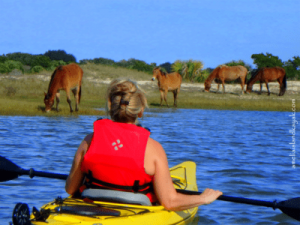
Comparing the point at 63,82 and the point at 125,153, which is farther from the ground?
the point at 63,82

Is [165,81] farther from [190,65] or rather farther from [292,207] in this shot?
[292,207]

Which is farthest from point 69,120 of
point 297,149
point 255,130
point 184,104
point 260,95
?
point 260,95

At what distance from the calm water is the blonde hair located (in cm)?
265

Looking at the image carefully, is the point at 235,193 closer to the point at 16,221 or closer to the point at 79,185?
the point at 79,185

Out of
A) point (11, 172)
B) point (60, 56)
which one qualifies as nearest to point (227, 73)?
point (11, 172)

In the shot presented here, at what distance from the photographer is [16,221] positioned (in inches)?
145

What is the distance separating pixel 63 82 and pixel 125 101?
53.8 ft

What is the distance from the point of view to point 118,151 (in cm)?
404

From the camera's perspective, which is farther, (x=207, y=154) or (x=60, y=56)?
(x=60, y=56)

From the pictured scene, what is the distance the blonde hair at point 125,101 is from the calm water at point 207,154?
2.65m

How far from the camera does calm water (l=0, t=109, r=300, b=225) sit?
6.93 meters

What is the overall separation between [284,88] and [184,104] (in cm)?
731

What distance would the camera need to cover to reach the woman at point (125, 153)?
4.05m

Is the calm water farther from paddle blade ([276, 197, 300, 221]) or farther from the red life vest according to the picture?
the red life vest
